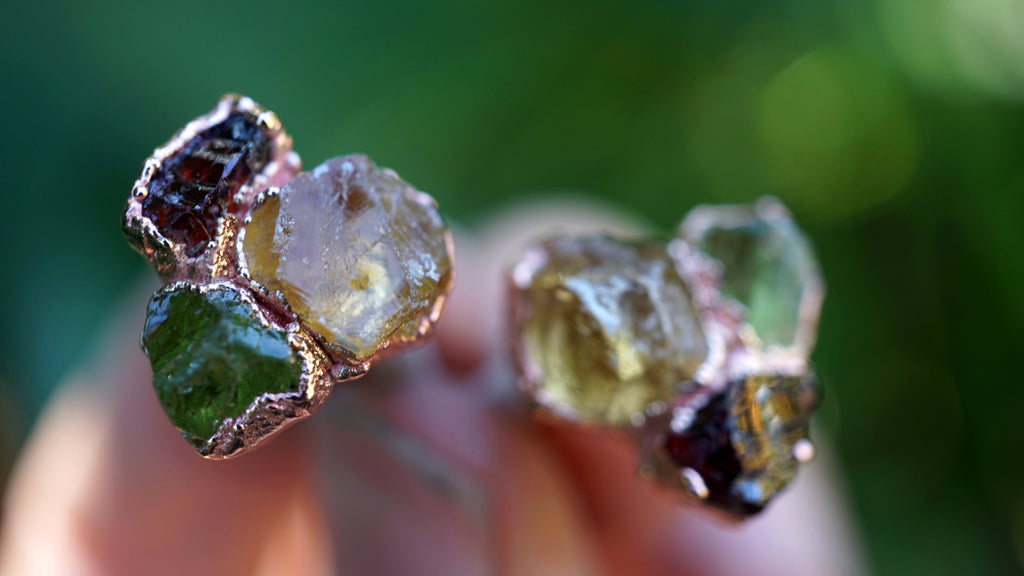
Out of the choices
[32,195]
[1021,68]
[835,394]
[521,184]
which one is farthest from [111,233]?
[1021,68]

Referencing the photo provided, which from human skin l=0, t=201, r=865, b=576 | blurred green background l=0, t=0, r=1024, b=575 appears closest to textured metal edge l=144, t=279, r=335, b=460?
human skin l=0, t=201, r=865, b=576

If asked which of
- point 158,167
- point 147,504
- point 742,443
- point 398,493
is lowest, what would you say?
point 398,493

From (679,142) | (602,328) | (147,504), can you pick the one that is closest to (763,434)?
(602,328)

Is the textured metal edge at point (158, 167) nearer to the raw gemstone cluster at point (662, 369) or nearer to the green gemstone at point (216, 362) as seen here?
the green gemstone at point (216, 362)

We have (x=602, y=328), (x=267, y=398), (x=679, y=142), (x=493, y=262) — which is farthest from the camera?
(x=679, y=142)

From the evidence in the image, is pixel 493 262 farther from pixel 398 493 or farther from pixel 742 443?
pixel 742 443

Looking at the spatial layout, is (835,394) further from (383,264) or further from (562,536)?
(383,264)
